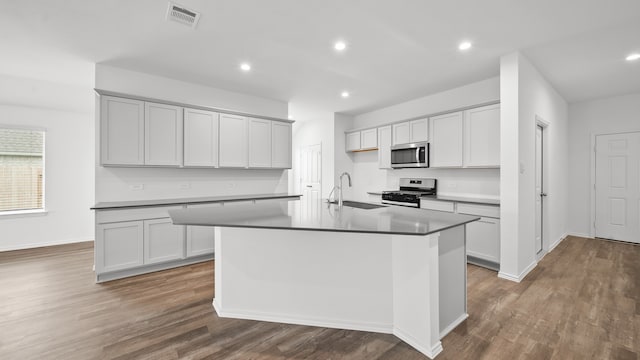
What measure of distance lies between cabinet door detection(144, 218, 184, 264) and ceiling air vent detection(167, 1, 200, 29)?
2.35 meters

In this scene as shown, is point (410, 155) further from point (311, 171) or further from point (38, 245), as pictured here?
point (38, 245)

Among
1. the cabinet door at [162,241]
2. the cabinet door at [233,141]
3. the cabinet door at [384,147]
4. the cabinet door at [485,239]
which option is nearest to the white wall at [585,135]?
the cabinet door at [485,239]

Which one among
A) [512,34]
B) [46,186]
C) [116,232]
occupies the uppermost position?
[512,34]

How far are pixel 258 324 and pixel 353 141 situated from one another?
4.55 meters

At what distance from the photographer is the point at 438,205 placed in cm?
406

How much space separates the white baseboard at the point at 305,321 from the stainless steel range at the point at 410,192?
2.63m

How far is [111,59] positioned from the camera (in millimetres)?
3273

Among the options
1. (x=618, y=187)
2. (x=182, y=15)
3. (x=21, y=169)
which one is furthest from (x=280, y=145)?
(x=618, y=187)

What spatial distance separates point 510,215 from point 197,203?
3940 mm

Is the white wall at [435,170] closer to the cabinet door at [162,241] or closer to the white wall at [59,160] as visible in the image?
the cabinet door at [162,241]

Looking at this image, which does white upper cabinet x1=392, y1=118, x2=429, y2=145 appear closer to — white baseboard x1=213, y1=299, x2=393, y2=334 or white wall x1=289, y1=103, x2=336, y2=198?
white wall x1=289, y1=103, x2=336, y2=198

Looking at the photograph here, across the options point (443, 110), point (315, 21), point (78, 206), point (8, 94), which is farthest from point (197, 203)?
point (443, 110)

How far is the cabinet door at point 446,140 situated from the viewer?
415 cm

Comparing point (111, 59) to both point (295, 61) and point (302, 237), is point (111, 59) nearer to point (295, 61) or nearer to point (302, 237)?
point (295, 61)
